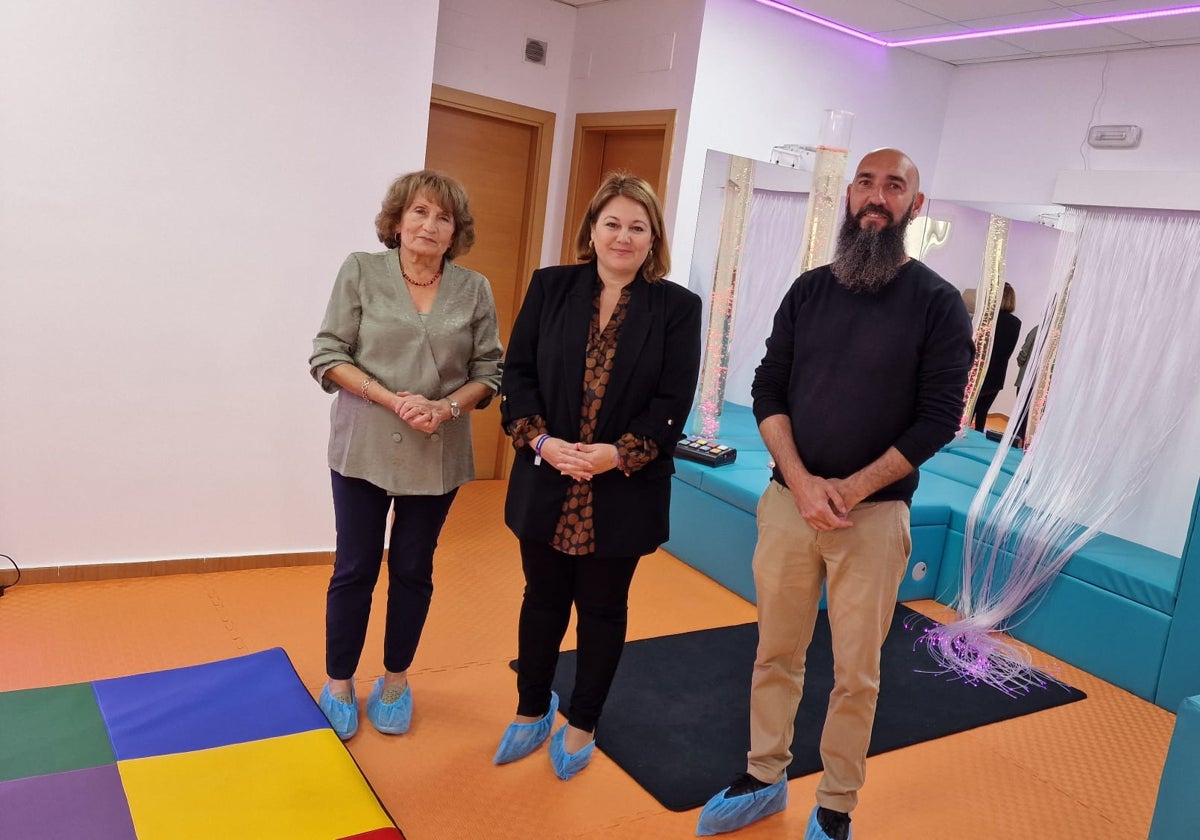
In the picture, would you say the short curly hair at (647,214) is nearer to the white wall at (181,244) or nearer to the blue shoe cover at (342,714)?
the blue shoe cover at (342,714)

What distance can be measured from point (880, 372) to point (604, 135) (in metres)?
3.23

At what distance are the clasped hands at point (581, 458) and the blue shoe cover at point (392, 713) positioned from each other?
0.90 meters

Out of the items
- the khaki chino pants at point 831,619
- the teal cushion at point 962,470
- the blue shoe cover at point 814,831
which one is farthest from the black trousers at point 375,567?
the teal cushion at point 962,470

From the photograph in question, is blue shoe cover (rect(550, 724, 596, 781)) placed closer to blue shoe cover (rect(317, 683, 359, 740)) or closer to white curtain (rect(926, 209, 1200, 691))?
blue shoe cover (rect(317, 683, 359, 740))

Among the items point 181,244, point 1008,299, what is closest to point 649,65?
point 1008,299

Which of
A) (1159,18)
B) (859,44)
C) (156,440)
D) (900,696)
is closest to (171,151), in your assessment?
(156,440)

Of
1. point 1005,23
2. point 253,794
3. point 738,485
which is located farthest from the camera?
point 1005,23

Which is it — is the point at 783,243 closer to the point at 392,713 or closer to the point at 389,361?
the point at 389,361

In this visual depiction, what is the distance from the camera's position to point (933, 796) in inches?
103

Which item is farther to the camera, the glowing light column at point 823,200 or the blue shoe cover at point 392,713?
the glowing light column at point 823,200

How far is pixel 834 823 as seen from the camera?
223cm

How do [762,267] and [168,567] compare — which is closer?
[168,567]

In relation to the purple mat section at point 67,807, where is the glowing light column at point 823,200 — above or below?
above

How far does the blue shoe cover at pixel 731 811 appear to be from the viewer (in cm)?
231
